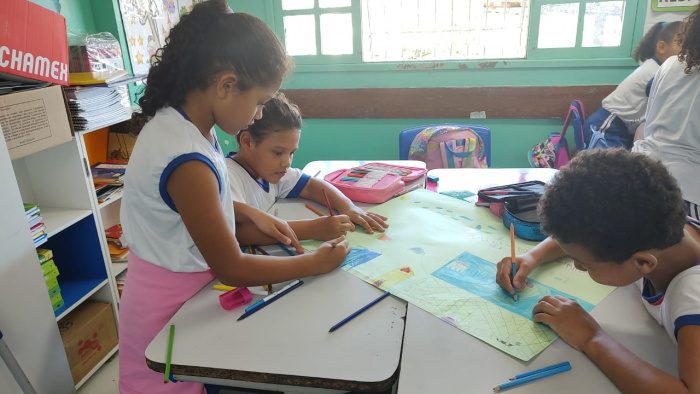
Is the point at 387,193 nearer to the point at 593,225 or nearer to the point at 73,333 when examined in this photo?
the point at 593,225

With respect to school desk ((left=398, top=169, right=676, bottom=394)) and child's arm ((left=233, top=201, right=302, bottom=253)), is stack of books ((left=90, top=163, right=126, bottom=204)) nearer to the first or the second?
child's arm ((left=233, top=201, right=302, bottom=253))

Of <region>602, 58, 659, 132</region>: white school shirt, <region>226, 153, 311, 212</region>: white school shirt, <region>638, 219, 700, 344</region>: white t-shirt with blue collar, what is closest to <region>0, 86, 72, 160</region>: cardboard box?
<region>226, 153, 311, 212</region>: white school shirt

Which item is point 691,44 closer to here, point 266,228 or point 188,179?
point 266,228

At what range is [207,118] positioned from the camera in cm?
107

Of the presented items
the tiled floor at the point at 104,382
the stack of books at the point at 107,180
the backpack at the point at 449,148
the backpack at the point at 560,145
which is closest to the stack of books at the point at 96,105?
the stack of books at the point at 107,180

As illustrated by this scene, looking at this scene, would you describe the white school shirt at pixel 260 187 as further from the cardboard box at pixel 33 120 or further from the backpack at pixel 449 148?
the backpack at pixel 449 148

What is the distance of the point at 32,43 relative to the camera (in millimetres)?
1558

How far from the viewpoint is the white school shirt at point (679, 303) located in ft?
2.47

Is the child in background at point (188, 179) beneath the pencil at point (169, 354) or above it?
above

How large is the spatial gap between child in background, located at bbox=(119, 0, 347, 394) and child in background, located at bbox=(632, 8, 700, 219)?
4.41ft

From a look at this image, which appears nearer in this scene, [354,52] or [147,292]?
[147,292]

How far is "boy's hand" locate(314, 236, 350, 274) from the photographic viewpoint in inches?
42.5

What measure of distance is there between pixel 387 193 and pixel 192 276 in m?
0.72

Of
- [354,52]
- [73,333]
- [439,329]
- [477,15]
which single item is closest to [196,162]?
[439,329]
